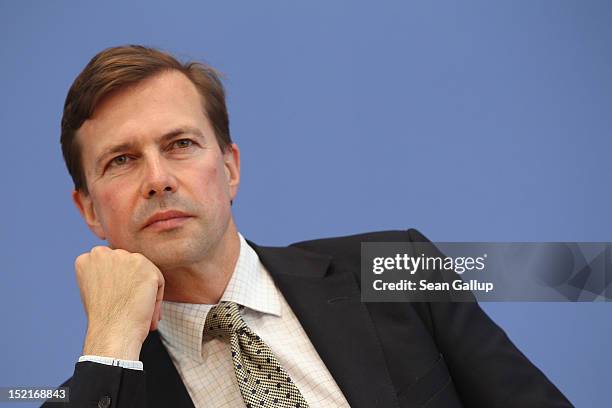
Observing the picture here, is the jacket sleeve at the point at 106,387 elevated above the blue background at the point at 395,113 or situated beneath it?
situated beneath

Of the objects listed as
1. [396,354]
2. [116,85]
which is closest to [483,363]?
[396,354]

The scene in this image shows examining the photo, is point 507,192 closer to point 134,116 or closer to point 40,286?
point 134,116

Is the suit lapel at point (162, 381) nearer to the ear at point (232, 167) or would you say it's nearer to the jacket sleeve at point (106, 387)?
the jacket sleeve at point (106, 387)

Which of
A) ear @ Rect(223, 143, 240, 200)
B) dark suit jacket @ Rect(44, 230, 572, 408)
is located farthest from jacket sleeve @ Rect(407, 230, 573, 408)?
ear @ Rect(223, 143, 240, 200)

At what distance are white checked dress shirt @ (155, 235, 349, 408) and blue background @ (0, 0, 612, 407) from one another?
31.1 inches

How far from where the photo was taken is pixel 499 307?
3.08 metres

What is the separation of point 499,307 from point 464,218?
34cm

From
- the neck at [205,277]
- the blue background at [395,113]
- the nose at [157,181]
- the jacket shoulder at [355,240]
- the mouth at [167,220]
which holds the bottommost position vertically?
the neck at [205,277]

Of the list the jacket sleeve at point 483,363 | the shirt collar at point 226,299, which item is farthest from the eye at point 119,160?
the jacket sleeve at point 483,363

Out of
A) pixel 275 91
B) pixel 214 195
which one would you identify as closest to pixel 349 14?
pixel 275 91

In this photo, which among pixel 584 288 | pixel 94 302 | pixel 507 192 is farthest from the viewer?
pixel 507 192

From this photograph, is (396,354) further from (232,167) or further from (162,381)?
(232,167)

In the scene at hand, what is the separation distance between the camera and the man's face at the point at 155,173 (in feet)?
7.00

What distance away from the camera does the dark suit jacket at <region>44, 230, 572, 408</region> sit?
7.00ft
